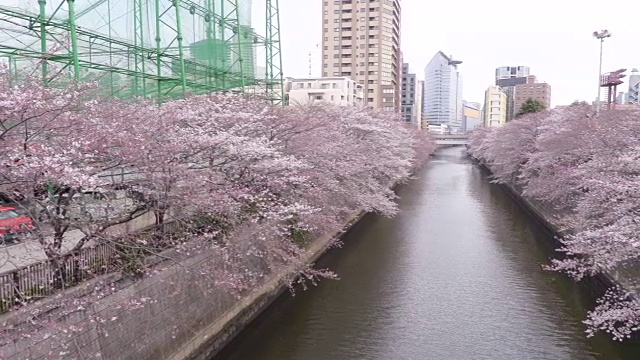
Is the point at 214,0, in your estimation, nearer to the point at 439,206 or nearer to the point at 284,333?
the point at 439,206

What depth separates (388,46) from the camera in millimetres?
74938

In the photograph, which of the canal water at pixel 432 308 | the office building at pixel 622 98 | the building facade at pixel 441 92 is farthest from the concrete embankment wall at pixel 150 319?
the building facade at pixel 441 92

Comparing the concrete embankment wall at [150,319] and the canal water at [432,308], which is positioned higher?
the concrete embankment wall at [150,319]

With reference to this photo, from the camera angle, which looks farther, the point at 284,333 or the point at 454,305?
the point at 454,305

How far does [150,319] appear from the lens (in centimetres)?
820

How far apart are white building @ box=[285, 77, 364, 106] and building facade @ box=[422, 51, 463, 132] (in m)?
109

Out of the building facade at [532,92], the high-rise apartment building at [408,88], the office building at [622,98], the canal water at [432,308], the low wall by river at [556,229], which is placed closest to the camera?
the canal water at [432,308]

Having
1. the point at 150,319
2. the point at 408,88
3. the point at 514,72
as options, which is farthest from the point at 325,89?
the point at 514,72

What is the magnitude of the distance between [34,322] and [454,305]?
10032mm

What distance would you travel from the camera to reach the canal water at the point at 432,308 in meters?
10.2

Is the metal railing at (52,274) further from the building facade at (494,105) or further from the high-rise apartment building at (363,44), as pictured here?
the building facade at (494,105)

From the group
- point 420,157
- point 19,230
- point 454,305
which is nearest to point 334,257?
point 454,305

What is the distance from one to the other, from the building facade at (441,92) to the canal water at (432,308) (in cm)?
15482

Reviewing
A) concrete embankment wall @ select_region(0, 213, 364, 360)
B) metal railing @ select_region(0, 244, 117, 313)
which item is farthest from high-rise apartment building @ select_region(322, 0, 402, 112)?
metal railing @ select_region(0, 244, 117, 313)
